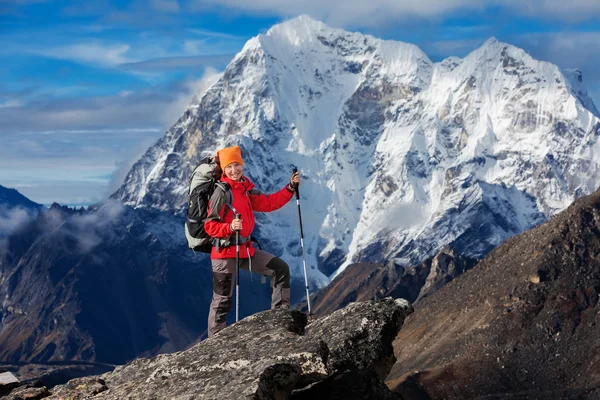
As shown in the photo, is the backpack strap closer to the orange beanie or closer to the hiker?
the hiker

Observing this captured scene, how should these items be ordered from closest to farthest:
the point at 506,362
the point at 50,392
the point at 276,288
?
the point at 50,392 → the point at 276,288 → the point at 506,362

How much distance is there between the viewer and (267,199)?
31.1 meters

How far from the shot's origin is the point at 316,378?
79.5ft

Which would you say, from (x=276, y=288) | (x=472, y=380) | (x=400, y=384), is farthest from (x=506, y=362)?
(x=276, y=288)

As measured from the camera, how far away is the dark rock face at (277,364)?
23.2 metres

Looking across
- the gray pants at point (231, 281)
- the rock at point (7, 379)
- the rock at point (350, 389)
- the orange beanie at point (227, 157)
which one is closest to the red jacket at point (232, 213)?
the gray pants at point (231, 281)

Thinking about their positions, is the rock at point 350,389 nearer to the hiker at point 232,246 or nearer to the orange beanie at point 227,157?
the hiker at point 232,246

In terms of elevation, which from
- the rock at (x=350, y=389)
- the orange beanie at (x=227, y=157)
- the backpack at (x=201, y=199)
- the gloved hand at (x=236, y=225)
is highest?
the orange beanie at (x=227, y=157)

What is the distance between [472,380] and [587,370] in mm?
19338

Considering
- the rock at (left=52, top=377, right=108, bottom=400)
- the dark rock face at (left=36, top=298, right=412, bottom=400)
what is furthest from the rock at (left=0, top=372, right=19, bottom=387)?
the rock at (left=52, top=377, right=108, bottom=400)

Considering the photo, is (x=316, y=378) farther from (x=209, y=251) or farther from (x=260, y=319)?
(x=209, y=251)

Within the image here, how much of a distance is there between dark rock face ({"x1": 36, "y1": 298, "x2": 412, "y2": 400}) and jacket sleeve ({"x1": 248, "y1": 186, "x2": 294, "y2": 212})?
13.2 feet

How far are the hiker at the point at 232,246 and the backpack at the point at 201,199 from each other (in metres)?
0.16

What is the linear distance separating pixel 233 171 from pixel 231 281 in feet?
9.56
